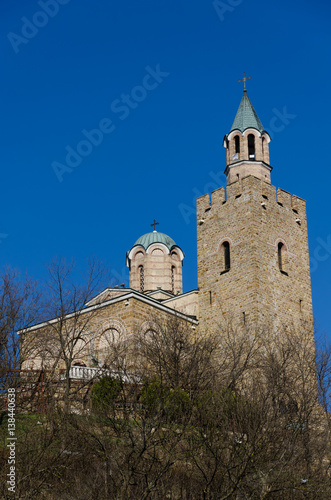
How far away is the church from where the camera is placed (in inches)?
1286

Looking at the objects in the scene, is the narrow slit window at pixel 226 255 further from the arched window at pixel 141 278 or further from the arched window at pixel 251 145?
the arched window at pixel 141 278

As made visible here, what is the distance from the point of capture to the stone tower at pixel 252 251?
33.9 m

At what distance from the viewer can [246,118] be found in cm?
3969

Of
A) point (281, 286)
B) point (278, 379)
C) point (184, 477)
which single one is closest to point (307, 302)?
point (281, 286)

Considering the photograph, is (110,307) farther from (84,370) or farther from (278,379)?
(278,379)

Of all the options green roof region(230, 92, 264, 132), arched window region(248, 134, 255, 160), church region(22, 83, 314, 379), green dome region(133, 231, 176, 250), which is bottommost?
church region(22, 83, 314, 379)

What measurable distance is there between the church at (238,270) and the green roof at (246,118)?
0.05 m

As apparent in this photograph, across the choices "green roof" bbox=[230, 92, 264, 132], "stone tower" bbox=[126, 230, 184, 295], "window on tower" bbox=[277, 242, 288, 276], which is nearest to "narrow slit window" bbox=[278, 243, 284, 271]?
"window on tower" bbox=[277, 242, 288, 276]

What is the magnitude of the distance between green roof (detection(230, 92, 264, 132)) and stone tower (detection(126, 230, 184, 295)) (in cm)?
913

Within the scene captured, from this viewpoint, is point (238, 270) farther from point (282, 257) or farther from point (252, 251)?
point (282, 257)

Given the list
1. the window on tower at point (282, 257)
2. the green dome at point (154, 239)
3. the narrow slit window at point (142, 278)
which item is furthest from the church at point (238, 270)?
the green dome at point (154, 239)

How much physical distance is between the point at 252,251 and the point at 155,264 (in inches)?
458

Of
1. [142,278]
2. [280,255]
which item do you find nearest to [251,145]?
[280,255]

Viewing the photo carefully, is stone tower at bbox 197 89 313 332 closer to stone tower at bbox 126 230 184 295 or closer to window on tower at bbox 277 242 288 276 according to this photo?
window on tower at bbox 277 242 288 276
